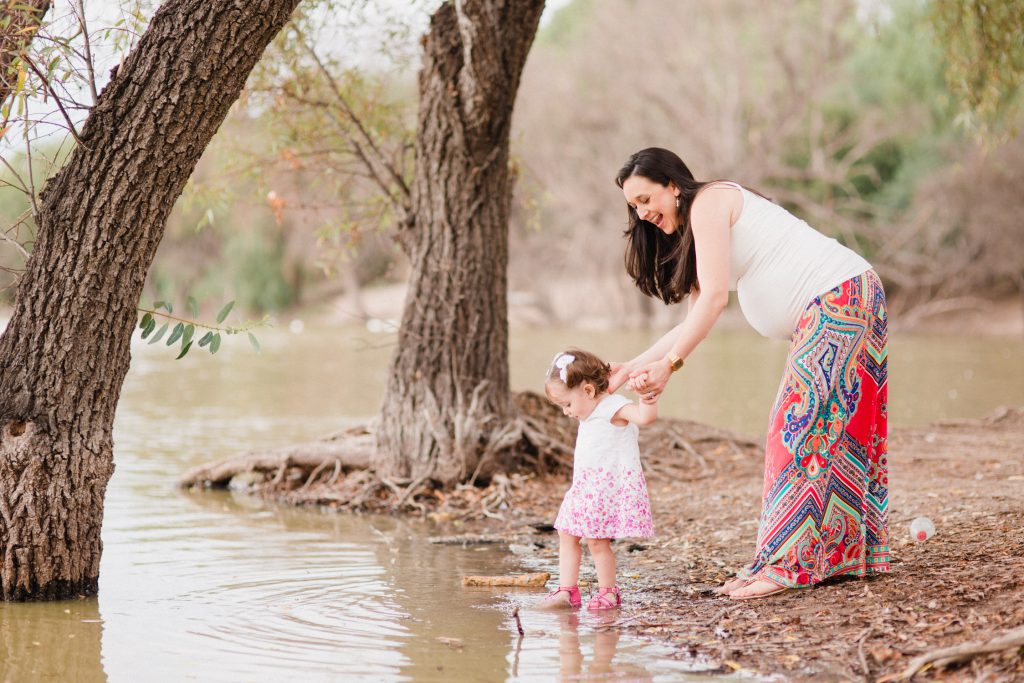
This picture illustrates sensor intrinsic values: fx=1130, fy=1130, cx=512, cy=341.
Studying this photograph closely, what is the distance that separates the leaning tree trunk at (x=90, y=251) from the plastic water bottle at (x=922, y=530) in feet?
12.6

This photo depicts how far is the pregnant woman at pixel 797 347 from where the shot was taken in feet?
14.9

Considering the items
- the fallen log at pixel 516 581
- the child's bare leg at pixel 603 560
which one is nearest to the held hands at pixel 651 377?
the child's bare leg at pixel 603 560

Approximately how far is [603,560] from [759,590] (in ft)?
2.22

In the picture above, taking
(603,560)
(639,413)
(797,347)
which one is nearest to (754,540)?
(603,560)

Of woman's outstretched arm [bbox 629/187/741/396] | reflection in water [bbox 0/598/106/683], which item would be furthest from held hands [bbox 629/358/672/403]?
reflection in water [bbox 0/598/106/683]

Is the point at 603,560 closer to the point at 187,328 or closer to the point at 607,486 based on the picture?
the point at 607,486

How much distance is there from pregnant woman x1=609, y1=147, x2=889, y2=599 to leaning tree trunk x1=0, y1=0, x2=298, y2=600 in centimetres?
188

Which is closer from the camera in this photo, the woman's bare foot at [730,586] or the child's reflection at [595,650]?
the child's reflection at [595,650]

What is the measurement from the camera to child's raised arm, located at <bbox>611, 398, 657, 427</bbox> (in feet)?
15.4

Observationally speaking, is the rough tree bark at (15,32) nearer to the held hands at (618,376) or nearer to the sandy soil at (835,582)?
the held hands at (618,376)

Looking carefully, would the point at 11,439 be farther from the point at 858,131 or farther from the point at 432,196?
the point at 858,131

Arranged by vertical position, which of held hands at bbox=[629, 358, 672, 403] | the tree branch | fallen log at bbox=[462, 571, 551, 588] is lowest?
fallen log at bbox=[462, 571, 551, 588]

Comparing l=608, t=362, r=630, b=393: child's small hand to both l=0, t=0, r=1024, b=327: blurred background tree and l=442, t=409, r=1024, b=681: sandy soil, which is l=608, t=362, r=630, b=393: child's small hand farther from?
l=0, t=0, r=1024, b=327: blurred background tree

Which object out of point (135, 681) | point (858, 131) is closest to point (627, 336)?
point (858, 131)
